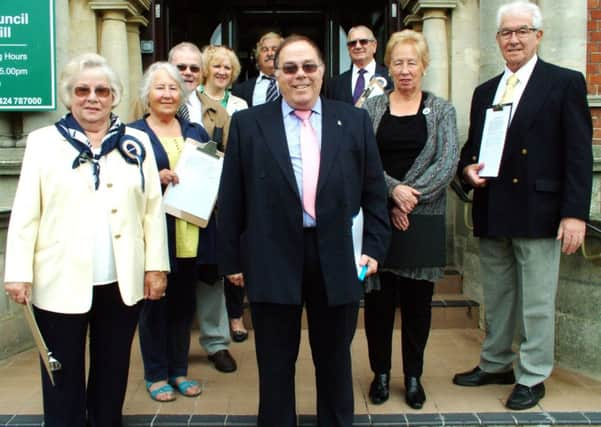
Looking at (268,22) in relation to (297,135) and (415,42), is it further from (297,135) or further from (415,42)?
(297,135)

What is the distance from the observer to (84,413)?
304 centimetres

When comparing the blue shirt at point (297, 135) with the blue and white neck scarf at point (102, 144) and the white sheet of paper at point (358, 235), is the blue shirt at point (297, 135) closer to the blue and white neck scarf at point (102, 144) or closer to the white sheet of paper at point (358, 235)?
the white sheet of paper at point (358, 235)

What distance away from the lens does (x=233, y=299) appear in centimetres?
484

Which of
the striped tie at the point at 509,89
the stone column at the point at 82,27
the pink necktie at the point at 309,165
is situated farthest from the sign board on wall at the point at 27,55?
the striped tie at the point at 509,89

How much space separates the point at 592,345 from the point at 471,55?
2.69m

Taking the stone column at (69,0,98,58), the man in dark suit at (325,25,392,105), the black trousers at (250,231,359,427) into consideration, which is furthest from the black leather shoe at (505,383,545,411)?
the stone column at (69,0,98,58)

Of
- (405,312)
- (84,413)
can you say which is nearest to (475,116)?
(405,312)

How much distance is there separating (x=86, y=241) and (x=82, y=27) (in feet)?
11.4

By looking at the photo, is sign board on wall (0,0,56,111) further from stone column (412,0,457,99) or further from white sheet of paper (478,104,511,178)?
white sheet of paper (478,104,511,178)

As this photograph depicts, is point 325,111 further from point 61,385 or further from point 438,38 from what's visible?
point 438,38

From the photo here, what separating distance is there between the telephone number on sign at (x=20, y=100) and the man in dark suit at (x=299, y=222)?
9.07ft

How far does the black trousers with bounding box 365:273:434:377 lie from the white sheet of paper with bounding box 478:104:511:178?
715 millimetres

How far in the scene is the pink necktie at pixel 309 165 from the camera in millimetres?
2908

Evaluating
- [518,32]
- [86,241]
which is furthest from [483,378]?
[86,241]
